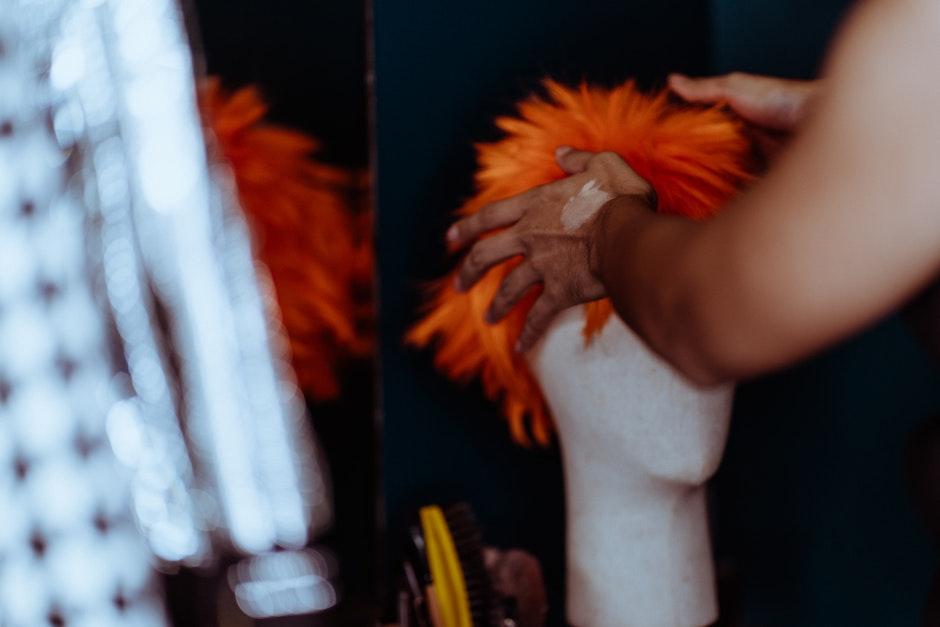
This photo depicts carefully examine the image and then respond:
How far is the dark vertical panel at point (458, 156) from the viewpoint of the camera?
931 mm

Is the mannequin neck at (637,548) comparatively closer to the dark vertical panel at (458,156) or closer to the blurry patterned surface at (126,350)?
the dark vertical panel at (458,156)

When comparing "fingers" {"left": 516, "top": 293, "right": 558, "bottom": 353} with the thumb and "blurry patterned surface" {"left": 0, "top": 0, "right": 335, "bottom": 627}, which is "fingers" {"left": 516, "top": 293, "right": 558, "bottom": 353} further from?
"blurry patterned surface" {"left": 0, "top": 0, "right": 335, "bottom": 627}

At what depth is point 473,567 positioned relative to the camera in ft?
2.87

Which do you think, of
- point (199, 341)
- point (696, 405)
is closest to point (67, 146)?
point (199, 341)

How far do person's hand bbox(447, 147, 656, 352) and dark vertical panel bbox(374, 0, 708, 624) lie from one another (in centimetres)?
9

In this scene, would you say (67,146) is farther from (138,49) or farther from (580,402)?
(580,402)

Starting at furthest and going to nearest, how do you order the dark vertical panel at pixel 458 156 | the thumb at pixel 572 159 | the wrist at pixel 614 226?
the dark vertical panel at pixel 458 156 → the thumb at pixel 572 159 → the wrist at pixel 614 226

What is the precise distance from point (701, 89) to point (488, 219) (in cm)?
24

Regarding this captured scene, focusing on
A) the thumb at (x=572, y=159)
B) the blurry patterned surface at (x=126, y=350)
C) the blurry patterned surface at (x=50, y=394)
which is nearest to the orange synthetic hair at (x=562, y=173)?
the thumb at (x=572, y=159)

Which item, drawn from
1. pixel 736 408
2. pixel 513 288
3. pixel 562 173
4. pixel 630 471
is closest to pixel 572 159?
pixel 562 173

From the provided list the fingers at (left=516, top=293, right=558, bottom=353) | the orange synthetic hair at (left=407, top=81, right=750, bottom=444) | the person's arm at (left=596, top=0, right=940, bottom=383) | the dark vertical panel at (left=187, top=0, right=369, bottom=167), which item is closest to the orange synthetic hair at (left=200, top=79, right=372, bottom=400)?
the dark vertical panel at (left=187, top=0, right=369, bottom=167)

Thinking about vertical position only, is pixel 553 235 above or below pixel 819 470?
above

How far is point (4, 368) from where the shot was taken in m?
0.96

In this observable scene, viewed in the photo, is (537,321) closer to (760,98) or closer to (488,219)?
(488,219)
